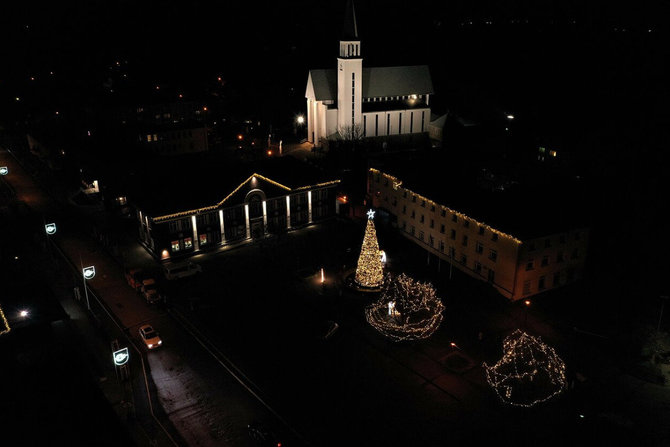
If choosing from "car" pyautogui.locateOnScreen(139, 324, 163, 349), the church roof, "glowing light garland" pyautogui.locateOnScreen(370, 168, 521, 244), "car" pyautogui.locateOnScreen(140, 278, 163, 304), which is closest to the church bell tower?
the church roof

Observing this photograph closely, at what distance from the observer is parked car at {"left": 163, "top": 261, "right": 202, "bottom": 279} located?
44969mm

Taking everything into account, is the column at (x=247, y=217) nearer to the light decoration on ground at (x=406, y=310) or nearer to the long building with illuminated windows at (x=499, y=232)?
the long building with illuminated windows at (x=499, y=232)

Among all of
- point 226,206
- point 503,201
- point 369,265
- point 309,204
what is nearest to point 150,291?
point 226,206

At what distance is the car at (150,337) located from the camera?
36.4m

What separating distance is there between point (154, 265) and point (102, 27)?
117008 millimetres

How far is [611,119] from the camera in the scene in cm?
8562

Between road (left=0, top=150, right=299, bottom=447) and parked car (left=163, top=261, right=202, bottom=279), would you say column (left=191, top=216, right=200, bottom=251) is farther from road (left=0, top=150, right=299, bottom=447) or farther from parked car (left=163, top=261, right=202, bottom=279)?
road (left=0, top=150, right=299, bottom=447)

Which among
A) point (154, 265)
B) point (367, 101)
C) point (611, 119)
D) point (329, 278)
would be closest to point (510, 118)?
point (611, 119)

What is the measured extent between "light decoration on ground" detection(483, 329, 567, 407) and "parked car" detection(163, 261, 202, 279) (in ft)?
80.3

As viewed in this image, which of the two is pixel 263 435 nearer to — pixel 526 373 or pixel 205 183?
pixel 526 373

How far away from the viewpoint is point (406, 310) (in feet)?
134

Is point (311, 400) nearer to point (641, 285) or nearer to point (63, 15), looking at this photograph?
point (641, 285)

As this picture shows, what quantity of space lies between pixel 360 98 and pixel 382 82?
662cm

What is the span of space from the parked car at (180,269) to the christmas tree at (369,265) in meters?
13.6
